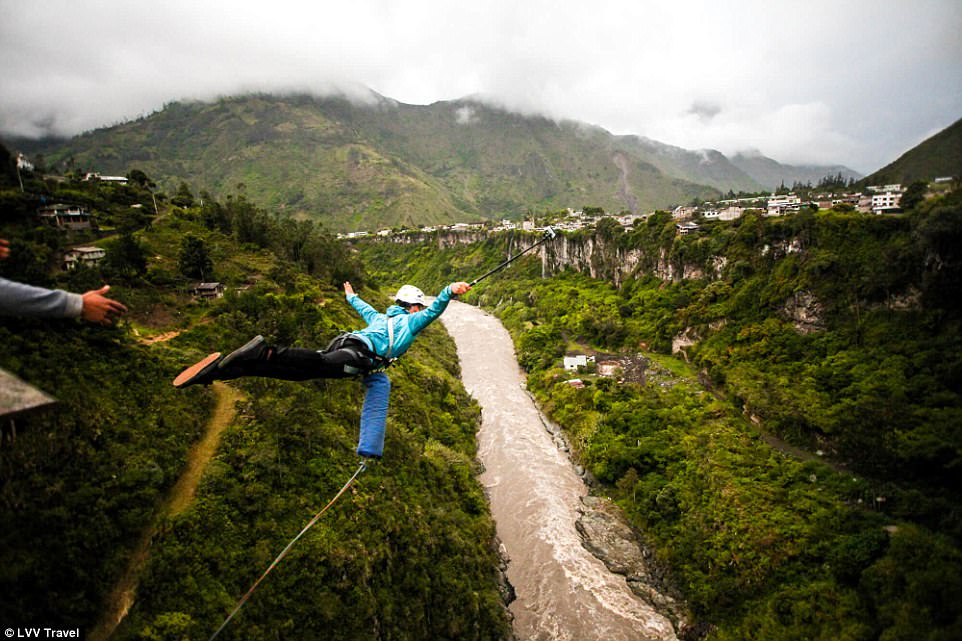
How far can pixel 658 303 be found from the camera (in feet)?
141

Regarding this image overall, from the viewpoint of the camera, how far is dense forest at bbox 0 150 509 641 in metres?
7.71

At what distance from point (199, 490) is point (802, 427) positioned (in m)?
25.1

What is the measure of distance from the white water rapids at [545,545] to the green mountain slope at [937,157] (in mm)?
23774

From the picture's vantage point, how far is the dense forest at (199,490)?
7.71 m

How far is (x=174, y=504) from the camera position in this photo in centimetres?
1015

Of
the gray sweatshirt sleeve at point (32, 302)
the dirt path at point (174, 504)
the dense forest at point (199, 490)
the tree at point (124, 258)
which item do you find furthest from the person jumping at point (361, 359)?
the tree at point (124, 258)

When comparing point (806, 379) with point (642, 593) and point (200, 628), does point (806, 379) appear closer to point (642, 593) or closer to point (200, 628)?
point (642, 593)

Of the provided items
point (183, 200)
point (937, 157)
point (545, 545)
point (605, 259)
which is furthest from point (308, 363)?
point (605, 259)

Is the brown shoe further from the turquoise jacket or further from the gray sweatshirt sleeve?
the turquoise jacket

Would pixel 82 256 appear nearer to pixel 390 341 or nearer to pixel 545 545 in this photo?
pixel 390 341

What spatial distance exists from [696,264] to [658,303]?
16.6 feet

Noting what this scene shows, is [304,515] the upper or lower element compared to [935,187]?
lower

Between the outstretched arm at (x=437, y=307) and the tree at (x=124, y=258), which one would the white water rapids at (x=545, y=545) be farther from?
the tree at (x=124, y=258)

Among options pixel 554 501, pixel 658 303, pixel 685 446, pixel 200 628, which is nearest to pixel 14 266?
pixel 200 628
